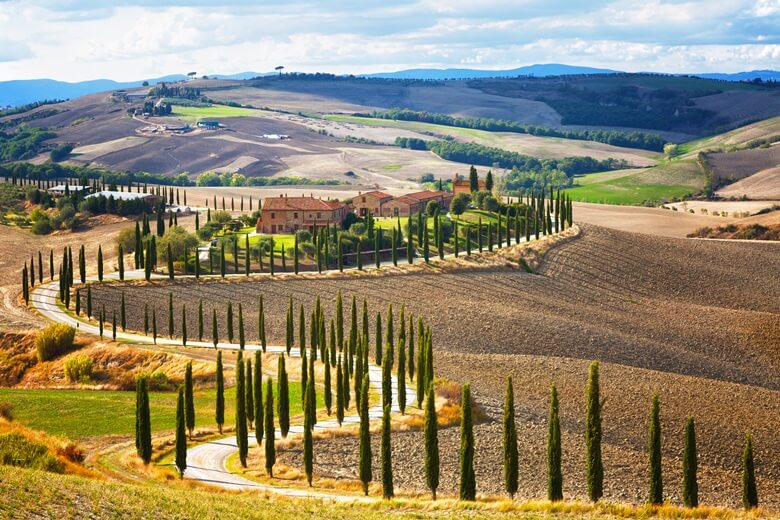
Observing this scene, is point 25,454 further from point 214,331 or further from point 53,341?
point 214,331

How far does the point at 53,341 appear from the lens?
74.7 meters

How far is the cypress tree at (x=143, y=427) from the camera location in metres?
47.9

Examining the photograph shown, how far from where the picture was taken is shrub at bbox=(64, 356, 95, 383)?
70.4 meters

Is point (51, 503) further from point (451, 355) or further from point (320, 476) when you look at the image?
point (451, 355)

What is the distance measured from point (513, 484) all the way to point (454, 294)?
50.9 m

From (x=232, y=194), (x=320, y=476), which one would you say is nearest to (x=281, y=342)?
(x=320, y=476)

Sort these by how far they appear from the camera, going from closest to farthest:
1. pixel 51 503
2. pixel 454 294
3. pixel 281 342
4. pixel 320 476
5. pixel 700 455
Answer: pixel 51 503 < pixel 320 476 < pixel 700 455 < pixel 281 342 < pixel 454 294

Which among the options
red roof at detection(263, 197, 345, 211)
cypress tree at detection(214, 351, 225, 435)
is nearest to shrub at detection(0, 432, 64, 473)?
cypress tree at detection(214, 351, 225, 435)

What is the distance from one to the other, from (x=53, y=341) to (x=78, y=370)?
16.9ft

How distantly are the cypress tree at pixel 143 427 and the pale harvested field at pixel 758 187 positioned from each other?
14033 centimetres

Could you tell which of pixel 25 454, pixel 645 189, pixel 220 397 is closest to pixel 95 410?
pixel 220 397

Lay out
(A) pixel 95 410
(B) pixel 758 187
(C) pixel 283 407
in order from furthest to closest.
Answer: (B) pixel 758 187 → (A) pixel 95 410 → (C) pixel 283 407

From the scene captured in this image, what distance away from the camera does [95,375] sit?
71.2m

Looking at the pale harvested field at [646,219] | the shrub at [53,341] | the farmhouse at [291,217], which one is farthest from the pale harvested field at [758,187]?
the shrub at [53,341]
